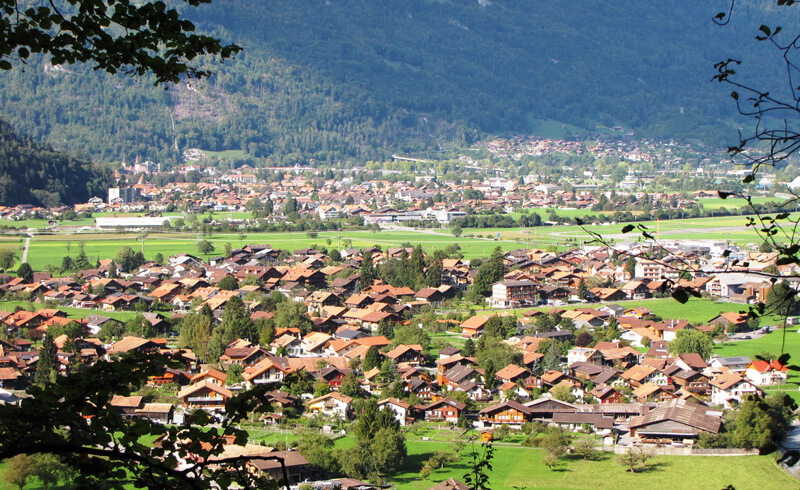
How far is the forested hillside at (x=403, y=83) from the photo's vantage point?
5506cm

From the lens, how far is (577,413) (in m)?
9.43

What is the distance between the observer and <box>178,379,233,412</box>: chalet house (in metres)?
9.92

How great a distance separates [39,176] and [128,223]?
7559 millimetres

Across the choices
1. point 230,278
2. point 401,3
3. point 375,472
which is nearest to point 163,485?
point 375,472

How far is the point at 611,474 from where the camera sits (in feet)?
25.6

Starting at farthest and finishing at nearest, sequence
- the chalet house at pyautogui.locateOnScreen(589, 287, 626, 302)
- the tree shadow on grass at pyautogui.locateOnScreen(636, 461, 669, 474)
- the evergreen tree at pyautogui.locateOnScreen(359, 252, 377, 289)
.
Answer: the evergreen tree at pyautogui.locateOnScreen(359, 252, 377, 289), the chalet house at pyautogui.locateOnScreen(589, 287, 626, 302), the tree shadow on grass at pyautogui.locateOnScreen(636, 461, 669, 474)

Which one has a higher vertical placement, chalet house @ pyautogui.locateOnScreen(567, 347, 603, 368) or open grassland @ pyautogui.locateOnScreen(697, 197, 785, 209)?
open grassland @ pyautogui.locateOnScreen(697, 197, 785, 209)

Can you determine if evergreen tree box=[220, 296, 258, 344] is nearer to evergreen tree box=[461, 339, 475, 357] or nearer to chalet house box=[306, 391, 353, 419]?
chalet house box=[306, 391, 353, 419]

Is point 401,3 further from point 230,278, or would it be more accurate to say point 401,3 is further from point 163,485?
point 163,485

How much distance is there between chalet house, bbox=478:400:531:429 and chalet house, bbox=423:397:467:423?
287 millimetres

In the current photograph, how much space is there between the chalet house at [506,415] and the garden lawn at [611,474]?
1.02 m

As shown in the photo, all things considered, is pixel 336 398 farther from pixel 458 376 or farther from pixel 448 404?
pixel 458 376

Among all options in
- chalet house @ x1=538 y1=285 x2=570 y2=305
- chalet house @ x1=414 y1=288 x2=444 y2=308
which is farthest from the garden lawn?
chalet house @ x1=538 y1=285 x2=570 y2=305

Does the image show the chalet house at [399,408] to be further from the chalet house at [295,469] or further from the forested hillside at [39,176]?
the forested hillside at [39,176]
